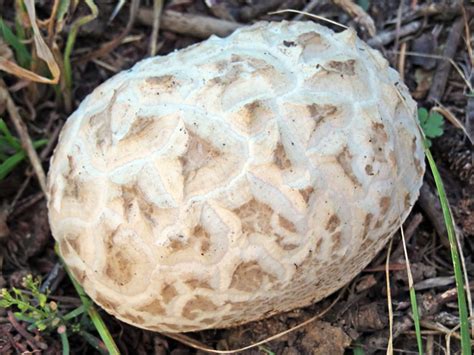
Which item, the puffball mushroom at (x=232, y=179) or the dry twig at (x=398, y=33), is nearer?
the puffball mushroom at (x=232, y=179)

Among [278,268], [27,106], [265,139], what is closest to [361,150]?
[265,139]

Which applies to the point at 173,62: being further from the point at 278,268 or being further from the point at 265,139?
the point at 278,268

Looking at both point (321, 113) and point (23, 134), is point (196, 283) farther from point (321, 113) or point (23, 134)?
point (23, 134)

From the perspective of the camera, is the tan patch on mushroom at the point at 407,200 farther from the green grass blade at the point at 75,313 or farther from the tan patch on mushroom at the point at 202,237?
the green grass blade at the point at 75,313

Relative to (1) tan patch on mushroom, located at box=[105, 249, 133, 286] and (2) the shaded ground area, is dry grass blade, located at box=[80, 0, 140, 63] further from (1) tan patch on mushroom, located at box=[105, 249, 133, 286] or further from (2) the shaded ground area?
(1) tan patch on mushroom, located at box=[105, 249, 133, 286]

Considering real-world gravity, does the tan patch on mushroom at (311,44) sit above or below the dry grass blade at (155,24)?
above

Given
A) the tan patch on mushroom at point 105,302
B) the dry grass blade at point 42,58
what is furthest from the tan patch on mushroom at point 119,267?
the dry grass blade at point 42,58

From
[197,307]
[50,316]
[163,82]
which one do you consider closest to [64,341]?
[50,316]
